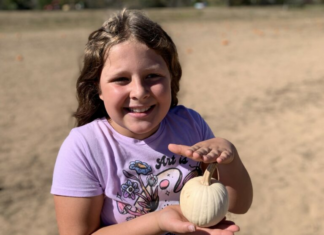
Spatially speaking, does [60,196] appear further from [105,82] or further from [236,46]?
[236,46]

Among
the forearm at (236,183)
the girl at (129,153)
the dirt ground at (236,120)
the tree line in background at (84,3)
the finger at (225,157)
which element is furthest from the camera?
the tree line in background at (84,3)

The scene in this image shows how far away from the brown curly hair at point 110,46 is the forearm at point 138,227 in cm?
50

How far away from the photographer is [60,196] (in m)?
1.46

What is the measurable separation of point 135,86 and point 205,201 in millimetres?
487

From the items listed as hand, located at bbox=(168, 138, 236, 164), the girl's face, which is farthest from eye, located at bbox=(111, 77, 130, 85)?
hand, located at bbox=(168, 138, 236, 164)

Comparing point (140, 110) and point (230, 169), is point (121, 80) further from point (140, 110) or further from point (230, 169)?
point (230, 169)

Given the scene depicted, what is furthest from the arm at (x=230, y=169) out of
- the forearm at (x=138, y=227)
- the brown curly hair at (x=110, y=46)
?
the brown curly hair at (x=110, y=46)

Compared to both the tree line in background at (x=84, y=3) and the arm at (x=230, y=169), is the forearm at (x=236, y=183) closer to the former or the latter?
the arm at (x=230, y=169)

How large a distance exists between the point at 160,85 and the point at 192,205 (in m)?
0.46

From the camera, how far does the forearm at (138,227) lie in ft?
4.52

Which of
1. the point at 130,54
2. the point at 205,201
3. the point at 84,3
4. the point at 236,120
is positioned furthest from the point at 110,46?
the point at 84,3

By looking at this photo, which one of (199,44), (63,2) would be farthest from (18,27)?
(63,2)

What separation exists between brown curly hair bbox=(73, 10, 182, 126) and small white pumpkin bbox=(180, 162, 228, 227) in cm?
52

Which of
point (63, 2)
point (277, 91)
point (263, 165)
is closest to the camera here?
point (263, 165)
